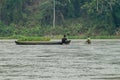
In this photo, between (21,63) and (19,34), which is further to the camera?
(19,34)

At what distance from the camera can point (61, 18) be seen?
86.2 metres

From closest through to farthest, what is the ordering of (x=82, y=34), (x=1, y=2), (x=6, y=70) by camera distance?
(x=6, y=70) → (x=82, y=34) → (x=1, y=2)

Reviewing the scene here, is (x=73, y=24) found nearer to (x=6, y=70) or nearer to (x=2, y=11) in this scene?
(x=2, y=11)

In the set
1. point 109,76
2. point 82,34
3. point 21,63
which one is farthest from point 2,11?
point 109,76

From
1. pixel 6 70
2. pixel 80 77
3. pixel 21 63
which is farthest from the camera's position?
pixel 21 63

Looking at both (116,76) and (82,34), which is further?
(82,34)

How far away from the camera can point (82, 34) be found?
81.2 meters

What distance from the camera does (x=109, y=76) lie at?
997 inches

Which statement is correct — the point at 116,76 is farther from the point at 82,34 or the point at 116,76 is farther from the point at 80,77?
the point at 82,34

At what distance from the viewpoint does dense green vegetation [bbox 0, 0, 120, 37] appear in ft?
268

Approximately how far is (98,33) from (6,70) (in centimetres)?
5449

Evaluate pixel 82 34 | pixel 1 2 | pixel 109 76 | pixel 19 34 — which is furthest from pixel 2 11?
pixel 109 76

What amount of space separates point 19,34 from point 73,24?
8666 millimetres

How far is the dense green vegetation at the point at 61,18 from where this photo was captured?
268 ft
